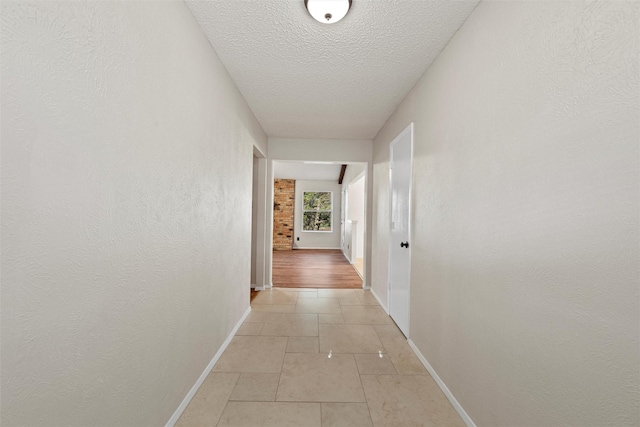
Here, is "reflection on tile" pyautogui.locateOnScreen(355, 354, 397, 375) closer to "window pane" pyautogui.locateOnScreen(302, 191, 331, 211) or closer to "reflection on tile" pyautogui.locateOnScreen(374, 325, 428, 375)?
"reflection on tile" pyautogui.locateOnScreen(374, 325, 428, 375)

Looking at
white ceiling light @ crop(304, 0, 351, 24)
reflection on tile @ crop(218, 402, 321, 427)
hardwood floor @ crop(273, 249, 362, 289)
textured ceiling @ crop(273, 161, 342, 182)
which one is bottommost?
reflection on tile @ crop(218, 402, 321, 427)

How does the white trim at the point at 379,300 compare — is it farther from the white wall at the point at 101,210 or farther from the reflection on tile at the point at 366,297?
the white wall at the point at 101,210

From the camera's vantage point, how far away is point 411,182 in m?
2.61

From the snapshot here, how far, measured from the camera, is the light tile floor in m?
1.62

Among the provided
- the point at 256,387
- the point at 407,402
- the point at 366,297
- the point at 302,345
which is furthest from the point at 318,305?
the point at 407,402

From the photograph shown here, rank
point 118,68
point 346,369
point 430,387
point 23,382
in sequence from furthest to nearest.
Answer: point 346,369, point 430,387, point 118,68, point 23,382

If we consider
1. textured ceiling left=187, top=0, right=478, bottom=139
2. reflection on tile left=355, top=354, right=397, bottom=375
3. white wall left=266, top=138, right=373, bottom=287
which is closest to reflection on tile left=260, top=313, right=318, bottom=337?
reflection on tile left=355, top=354, right=397, bottom=375

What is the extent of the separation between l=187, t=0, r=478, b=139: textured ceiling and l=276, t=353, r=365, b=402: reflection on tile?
7.82 ft

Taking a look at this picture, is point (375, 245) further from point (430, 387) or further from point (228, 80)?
point (228, 80)

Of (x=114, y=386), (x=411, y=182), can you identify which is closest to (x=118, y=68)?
(x=114, y=386)

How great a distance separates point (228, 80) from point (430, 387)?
2.86m

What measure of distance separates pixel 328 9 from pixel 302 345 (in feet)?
8.30

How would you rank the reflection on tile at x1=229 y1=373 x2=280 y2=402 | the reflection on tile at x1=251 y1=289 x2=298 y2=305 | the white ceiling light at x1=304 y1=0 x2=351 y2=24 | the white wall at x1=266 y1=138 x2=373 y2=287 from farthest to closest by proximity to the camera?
the white wall at x1=266 y1=138 x2=373 y2=287, the reflection on tile at x1=251 y1=289 x2=298 y2=305, the reflection on tile at x1=229 y1=373 x2=280 y2=402, the white ceiling light at x1=304 y1=0 x2=351 y2=24

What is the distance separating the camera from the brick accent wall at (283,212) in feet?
29.4
